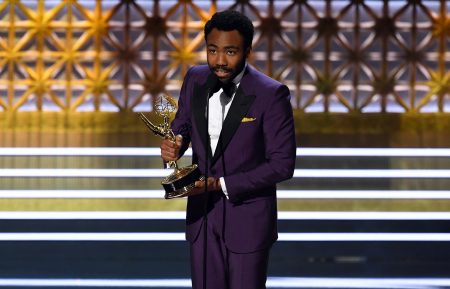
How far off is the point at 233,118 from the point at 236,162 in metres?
0.11

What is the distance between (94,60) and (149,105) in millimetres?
460

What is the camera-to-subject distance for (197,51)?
19.5ft

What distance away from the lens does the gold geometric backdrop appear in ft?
19.5

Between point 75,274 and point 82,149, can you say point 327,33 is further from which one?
point 75,274

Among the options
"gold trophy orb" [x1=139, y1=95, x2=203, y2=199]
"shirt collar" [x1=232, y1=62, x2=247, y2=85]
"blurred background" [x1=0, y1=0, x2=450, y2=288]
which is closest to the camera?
"gold trophy orb" [x1=139, y1=95, x2=203, y2=199]

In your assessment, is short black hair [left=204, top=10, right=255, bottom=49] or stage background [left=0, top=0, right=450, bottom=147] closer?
short black hair [left=204, top=10, right=255, bottom=49]

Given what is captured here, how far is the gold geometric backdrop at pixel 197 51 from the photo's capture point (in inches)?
234

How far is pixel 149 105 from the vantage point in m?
5.95

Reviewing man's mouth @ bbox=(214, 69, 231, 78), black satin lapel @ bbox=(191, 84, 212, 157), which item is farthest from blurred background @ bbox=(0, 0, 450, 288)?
man's mouth @ bbox=(214, 69, 231, 78)

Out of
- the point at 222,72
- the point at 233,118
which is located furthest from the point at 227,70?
the point at 233,118

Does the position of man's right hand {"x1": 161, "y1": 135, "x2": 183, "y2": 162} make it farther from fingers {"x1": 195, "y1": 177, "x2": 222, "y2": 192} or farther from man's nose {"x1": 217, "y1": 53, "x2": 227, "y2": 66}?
man's nose {"x1": 217, "y1": 53, "x2": 227, "y2": 66}

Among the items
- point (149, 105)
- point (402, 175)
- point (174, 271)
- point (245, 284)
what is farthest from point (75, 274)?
point (245, 284)

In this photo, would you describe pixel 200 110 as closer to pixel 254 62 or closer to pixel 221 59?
pixel 221 59

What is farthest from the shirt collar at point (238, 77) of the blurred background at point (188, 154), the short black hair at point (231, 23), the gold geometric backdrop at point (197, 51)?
the gold geometric backdrop at point (197, 51)
